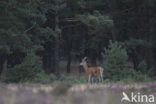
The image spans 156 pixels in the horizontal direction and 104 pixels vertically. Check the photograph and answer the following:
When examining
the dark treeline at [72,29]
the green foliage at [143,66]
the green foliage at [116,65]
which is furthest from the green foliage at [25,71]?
the green foliage at [143,66]

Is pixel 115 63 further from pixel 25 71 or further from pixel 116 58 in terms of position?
pixel 25 71

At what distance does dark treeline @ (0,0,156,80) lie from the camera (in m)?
28.8

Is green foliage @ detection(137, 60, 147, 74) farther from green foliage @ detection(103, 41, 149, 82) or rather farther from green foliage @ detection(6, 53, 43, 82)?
green foliage @ detection(6, 53, 43, 82)

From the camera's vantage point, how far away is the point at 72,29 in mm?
48438

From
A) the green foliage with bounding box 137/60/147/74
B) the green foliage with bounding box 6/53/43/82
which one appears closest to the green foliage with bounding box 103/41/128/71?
the green foliage with bounding box 137/60/147/74

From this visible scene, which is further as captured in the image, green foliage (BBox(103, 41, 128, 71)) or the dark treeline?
green foliage (BBox(103, 41, 128, 71))

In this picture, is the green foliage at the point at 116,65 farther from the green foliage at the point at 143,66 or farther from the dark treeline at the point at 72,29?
the green foliage at the point at 143,66

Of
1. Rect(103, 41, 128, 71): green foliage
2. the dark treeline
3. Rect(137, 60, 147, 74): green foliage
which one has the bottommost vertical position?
Rect(137, 60, 147, 74): green foliage

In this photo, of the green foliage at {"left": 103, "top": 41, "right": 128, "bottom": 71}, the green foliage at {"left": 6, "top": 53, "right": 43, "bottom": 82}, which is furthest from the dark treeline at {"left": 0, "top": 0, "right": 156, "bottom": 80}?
the green foliage at {"left": 103, "top": 41, "right": 128, "bottom": 71}

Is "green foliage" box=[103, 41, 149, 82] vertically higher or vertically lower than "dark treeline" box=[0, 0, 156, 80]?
lower

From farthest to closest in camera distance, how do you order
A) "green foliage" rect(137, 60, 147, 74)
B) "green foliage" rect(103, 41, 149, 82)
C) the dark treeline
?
"green foliage" rect(137, 60, 147, 74) → "green foliage" rect(103, 41, 149, 82) → the dark treeline

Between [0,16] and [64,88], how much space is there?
18.1 metres

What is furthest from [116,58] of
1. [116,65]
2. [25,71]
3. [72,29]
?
[72,29]

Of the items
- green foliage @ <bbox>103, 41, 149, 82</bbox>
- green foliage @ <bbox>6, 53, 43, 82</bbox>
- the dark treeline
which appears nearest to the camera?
green foliage @ <bbox>6, 53, 43, 82</bbox>
